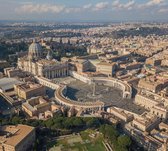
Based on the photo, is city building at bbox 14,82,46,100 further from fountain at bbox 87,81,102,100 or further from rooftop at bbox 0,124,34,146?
rooftop at bbox 0,124,34,146

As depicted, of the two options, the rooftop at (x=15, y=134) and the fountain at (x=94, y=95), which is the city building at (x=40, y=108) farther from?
the fountain at (x=94, y=95)

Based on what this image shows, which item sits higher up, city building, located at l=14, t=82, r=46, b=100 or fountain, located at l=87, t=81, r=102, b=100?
city building, located at l=14, t=82, r=46, b=100

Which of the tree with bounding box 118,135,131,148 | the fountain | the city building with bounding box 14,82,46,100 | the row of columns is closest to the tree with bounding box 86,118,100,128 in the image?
the tree with bounding box 118,135,131,148

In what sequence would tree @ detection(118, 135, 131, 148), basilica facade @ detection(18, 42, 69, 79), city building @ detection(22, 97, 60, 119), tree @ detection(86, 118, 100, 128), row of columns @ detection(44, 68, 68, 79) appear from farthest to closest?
row of columns @ detection(44, 68, 68, 79), basilica facade @ detection(18, 42, 69, 79), city building @ detection(22, 97, 60, 119), tree @ detection(86, 118, 100, 128), tree @ detection(118, 135, 131, 148)

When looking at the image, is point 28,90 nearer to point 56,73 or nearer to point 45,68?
point 45,68

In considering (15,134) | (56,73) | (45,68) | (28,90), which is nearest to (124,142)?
(15,134)

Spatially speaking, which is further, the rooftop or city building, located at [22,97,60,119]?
city building, located at [22,97,60,119]

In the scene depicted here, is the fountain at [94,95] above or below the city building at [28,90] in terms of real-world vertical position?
below

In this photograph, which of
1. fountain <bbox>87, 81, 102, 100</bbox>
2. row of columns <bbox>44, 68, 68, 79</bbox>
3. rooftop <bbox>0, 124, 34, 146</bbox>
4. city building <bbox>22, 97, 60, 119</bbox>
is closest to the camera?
rooftop <bbox>0, 124, 34, 146</bbox>

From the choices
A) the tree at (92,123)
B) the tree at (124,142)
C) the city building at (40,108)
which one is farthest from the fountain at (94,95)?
the tree at (124,142)

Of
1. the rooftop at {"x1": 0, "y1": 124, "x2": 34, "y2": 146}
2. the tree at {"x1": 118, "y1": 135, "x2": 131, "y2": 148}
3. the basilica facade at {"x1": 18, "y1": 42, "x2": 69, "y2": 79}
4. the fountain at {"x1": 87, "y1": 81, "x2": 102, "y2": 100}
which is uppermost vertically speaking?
the basilica facade at {"x1": 18, "y1": 42, "x2": 69, "y2": 79}

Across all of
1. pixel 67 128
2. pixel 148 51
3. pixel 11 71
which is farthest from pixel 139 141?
pixel 148 51
